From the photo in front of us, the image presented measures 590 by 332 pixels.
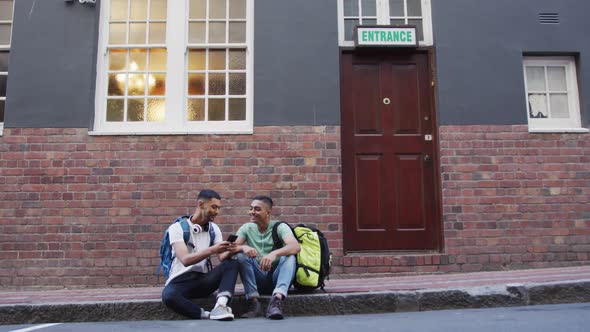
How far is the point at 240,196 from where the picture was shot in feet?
22.2

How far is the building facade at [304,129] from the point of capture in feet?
22.0

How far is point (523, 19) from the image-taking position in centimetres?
719

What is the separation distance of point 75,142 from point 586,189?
22.5 feet

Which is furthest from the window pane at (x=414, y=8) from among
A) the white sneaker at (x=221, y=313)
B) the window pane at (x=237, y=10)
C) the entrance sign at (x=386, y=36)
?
the white sneaker at (x=221, y=313)

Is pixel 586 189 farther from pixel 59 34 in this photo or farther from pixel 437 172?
pixel 59 34

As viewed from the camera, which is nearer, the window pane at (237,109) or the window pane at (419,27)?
the window pane at (237,109)

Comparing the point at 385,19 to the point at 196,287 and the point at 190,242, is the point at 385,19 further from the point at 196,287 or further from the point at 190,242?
the point at 196,287

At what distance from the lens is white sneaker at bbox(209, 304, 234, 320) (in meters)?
4.35

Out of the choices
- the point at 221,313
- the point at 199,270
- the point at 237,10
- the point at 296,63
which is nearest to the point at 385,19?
the point at 296,63

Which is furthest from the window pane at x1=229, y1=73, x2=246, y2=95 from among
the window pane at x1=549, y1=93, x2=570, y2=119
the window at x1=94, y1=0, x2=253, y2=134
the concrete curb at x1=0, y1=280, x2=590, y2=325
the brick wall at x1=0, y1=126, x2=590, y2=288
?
the window pane at x1=549, y1=93, x2=570, y2=119

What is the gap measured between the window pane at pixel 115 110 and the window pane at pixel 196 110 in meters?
0.93

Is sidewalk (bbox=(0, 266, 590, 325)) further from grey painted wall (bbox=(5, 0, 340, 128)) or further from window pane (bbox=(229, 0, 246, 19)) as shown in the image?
window pane (bbox=(229, 0, 246, 19))

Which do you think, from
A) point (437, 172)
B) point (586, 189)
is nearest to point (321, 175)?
point (437, 172)

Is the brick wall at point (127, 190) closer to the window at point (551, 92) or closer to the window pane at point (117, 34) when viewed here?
the window pane at point (117, 34)
